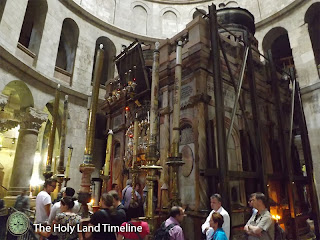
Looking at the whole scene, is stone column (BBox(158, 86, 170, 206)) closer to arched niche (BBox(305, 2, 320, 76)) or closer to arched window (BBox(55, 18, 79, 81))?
arched window (BBox(55, 18, 79, 81))

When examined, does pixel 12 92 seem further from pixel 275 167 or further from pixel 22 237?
pixel 275 167

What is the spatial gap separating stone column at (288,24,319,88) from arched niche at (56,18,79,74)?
42.6 feet

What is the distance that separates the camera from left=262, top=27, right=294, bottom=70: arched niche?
46.5 feet

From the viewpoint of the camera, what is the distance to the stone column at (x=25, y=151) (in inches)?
398

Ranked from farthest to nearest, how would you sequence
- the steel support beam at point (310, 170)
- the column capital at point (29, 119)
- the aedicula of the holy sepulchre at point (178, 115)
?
the column capital at point (29, 119), the steel support beam at point (310, 170), the aedicula of the holy sepulchre at point (178, 115)

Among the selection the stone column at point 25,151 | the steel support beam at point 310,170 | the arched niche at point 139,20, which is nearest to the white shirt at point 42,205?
the stone column at point 25,151

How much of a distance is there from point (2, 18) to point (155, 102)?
9.29 m

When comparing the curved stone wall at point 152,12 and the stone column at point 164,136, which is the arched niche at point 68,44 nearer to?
the curved stone wall at point 152,12

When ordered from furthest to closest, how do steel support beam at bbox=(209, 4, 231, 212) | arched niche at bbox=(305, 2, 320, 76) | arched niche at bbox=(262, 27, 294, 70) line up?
arched niche at bbox=(262, 27, 294, 70) < arched niche at bbox=(305, 2, 320, 76) < steel support beam at bbox=(209, 4, 231, 212)

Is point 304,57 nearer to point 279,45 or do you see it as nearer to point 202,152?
point 279,45

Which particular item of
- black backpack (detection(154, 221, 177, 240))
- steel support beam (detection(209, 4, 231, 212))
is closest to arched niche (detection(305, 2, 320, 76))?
steel support beam (detection(209, 4, 231, 212))

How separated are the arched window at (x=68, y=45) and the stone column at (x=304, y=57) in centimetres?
1298

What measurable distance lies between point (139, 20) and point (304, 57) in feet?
39.9

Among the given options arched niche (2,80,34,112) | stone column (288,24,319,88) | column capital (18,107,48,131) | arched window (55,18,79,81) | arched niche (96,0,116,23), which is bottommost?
column capital (18,107,48,131)
